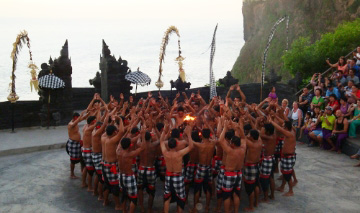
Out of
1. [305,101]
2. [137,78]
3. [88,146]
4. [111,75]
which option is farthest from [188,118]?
[111,75]

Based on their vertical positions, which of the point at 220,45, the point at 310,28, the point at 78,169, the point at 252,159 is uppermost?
the point at 220,45


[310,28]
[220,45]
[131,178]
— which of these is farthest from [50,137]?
[220,45]

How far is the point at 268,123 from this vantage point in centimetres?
860

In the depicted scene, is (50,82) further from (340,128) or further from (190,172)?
(340,128)

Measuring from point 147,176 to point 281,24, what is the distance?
33.8m

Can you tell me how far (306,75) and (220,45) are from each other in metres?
81.2

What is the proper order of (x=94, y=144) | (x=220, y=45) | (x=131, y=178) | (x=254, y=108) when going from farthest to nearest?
(x=220, y=45) < (x=254, y=108) < (x=94, y=144) < (x=131, y=178)

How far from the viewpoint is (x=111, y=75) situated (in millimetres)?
16438

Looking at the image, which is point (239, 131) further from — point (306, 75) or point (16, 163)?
point (306, 75)

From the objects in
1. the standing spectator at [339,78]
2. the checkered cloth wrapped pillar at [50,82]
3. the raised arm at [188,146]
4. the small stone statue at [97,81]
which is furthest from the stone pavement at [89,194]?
the small stone statue at [97,81]

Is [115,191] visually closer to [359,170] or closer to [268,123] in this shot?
[268,123]

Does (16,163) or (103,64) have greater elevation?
(103,64)

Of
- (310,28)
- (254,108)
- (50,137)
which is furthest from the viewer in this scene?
(310,28)

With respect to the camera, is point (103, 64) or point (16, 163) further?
point (103, 64)
